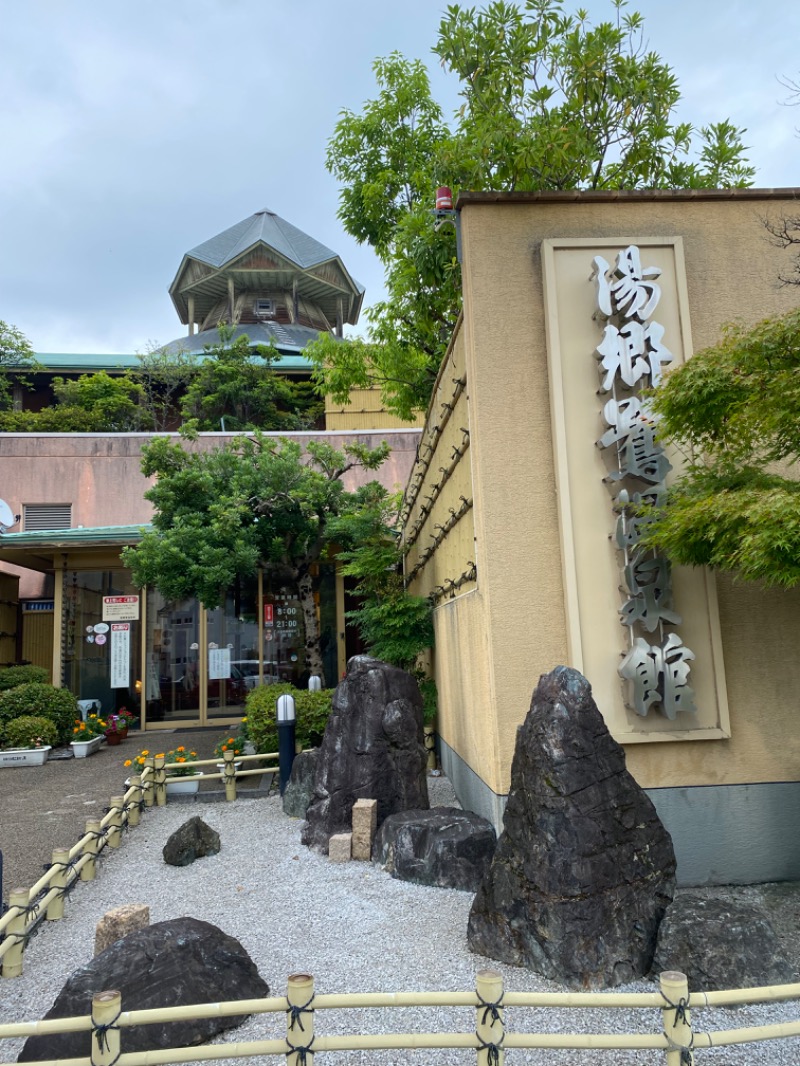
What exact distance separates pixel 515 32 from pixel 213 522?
28.1 ft

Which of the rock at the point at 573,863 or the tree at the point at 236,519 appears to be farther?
the tree at the point at 236,519

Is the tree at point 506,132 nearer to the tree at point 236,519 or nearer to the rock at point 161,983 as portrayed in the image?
the tree at point 236,519

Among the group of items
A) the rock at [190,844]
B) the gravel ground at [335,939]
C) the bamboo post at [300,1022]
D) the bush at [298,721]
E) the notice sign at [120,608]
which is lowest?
the gravel ground at [335,939]

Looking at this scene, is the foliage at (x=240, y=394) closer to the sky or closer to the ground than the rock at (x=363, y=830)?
closer to the sky

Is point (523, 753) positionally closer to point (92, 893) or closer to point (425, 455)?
point (92, 893)

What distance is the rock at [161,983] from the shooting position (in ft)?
11.7

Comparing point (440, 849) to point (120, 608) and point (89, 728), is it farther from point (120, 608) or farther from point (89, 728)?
point (120, 608)

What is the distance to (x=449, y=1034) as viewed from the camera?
275 centimetres

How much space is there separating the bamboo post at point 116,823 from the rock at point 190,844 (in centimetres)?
60

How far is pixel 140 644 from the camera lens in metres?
15.7

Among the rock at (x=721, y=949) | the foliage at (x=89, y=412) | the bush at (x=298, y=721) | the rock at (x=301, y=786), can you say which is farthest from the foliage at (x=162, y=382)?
the rock at (x=721, y=949)

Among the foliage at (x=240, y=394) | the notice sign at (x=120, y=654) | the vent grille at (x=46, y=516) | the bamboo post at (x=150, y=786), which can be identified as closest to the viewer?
the bamboo post at (x=150, y=786)

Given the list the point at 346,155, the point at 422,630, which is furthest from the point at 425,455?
the point at 346,155

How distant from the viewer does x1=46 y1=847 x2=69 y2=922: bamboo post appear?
5.56 metres
